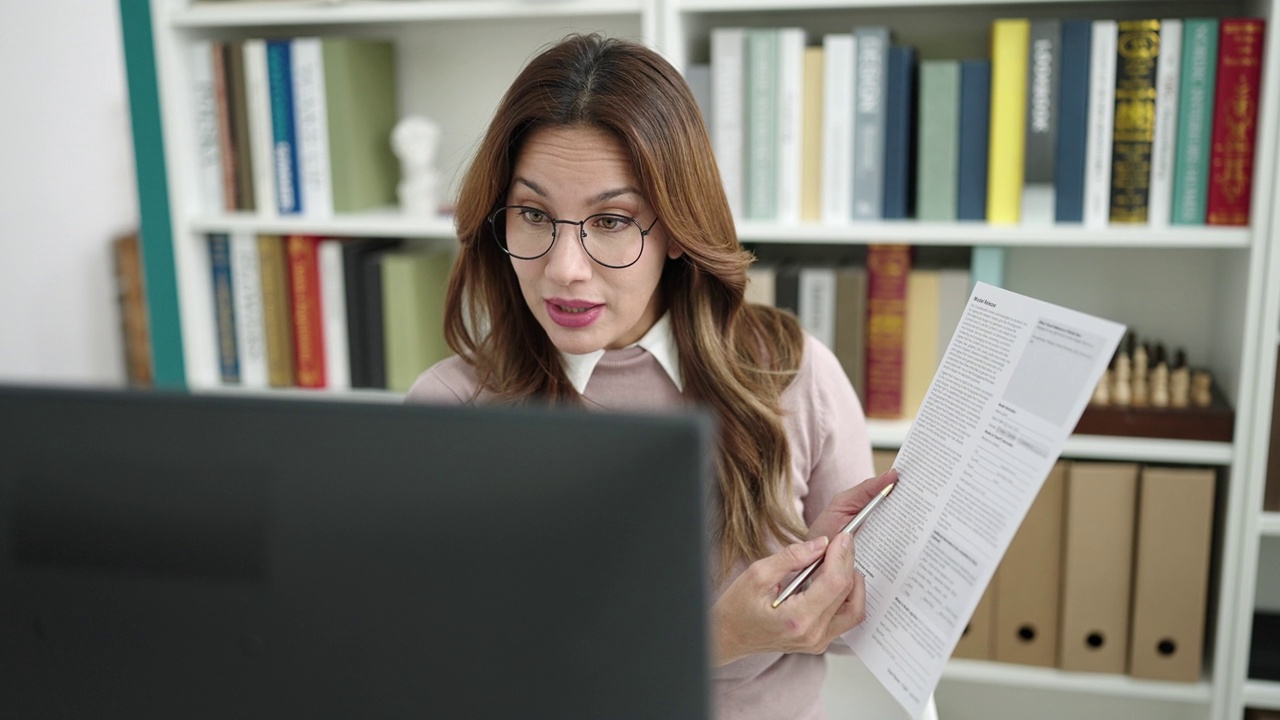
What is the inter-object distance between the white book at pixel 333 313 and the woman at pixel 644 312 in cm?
93

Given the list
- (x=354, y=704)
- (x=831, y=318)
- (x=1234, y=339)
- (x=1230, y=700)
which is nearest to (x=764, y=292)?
(x=831, y=318)

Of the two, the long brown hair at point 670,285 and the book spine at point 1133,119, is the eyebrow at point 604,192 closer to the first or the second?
the long brown hair at point 670,285

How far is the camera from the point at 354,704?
0.51m

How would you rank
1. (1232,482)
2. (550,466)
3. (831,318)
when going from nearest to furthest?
(550,466) → (1232,482) → (831,318)

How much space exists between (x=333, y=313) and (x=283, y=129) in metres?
0.38

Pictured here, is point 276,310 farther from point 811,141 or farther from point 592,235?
point 592,235

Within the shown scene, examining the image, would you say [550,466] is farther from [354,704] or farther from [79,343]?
[79,343]

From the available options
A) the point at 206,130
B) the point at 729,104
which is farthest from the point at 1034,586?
the point at 206,130

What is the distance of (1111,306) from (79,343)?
2.78m

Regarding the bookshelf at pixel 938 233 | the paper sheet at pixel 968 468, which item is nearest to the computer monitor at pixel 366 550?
the paper sheet at pixel 968 468

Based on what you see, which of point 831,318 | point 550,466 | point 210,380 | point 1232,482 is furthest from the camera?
point 210,380

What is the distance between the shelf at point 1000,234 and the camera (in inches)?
69.3

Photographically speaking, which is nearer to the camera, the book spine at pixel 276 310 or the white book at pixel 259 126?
the white book at pixel 259 126

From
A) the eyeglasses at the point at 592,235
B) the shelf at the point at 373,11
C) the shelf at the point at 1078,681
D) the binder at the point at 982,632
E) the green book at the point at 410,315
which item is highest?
the shelf at the point at 373,11
